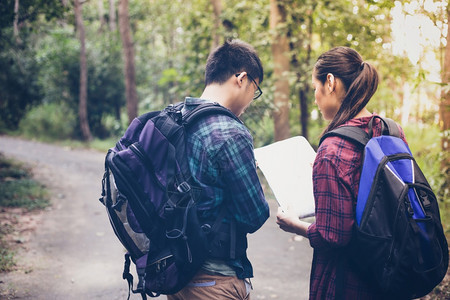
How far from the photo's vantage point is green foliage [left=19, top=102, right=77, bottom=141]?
654 inches

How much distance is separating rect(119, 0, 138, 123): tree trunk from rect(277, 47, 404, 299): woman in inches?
421

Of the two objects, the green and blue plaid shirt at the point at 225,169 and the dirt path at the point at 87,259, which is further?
the dirt path at the point at 87,259

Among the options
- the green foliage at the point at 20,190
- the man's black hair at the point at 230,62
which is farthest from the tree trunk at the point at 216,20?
the man's black hair at the point at 230,62

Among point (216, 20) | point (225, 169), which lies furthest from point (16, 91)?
point (225, 169)

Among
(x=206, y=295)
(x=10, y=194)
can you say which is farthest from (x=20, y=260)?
(x=206, y=295)

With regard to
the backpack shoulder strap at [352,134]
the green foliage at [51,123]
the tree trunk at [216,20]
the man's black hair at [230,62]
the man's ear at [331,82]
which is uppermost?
the tree trunk at [216,20]

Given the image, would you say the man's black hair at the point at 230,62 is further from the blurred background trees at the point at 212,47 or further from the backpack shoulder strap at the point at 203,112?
the blurred background trees at the point at 212,47

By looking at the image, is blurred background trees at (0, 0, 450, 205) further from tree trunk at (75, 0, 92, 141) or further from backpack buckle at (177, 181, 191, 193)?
backpack buckle at (177, 181, 191, 193)

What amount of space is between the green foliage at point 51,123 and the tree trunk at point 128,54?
5010 millimetres

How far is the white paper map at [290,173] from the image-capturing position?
6.88 feet

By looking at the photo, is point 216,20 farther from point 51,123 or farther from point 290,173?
point 51,123

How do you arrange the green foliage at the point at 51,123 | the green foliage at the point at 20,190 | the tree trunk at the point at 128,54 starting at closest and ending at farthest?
the green foliage at the point at 20,190
the tree trunk at the point at 128,54
the green foliage at the point at 51,123

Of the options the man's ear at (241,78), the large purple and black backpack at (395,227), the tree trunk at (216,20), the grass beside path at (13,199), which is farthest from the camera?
the tree trunk at (216,20)

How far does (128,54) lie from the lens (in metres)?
12.2
